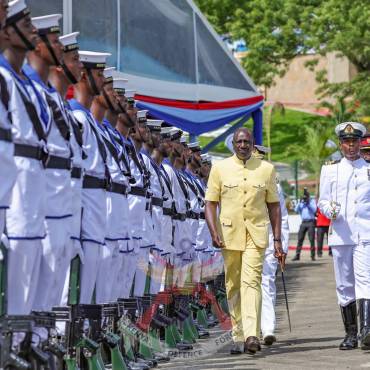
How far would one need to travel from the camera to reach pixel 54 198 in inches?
306

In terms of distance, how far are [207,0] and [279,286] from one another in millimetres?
34987

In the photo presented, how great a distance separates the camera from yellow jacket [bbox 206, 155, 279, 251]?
1193 centimetres

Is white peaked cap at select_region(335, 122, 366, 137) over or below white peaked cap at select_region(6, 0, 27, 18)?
below

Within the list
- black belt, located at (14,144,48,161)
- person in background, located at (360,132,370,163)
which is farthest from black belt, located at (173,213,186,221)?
black belt, located at (14,144,48,161)

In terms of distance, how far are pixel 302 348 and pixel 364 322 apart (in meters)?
0.65

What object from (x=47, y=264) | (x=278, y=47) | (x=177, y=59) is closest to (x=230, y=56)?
(x=177, y=59)

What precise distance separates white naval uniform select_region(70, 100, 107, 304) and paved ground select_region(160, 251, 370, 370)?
1.97 m

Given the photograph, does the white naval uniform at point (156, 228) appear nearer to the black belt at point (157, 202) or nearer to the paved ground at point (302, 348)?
the black belt at point (157, 202)

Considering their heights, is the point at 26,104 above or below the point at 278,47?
below

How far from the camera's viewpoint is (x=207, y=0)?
57.3 meters

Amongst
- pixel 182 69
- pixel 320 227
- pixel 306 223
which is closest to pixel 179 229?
pixel 182 69

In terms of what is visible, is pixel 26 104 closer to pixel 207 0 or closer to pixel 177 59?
pixel 177 59

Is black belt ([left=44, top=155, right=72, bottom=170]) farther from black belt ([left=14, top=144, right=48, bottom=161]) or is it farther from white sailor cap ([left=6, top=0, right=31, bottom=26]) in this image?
white sailor cap ([left=6, top=0, right=31, bottom=26])

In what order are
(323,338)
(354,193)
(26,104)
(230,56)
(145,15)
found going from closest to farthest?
(26,104) → (354,193) → (323,338) → (145,15) → (230,56)
